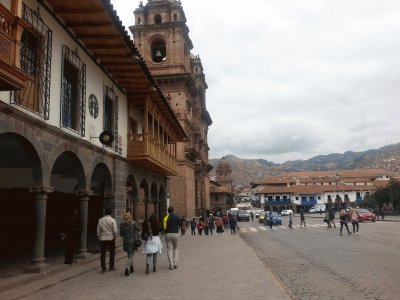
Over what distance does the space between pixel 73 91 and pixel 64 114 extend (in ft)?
3.39

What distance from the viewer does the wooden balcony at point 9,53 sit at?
598 cm

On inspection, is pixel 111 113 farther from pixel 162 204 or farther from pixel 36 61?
pixel 162 204

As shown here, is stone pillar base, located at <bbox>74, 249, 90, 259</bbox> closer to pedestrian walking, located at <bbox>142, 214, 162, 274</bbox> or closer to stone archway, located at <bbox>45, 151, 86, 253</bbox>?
pedestrian walking, located at <bbox>142, 214, 162, 274</bbox>

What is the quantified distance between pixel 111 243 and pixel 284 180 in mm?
89342

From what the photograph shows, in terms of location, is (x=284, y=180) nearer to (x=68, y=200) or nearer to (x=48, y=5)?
(x=68, y=200)

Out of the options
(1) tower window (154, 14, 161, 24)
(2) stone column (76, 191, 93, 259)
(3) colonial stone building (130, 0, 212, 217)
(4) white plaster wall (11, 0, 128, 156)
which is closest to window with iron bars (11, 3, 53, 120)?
(4) white plaster wall (11, 0, 128, 156)

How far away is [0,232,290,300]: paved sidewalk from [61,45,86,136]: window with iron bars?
154 inches

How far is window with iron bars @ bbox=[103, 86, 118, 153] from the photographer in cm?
1431

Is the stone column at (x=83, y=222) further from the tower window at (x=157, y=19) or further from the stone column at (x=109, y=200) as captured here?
the tower window at (x=157, y=19)

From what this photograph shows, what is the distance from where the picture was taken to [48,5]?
9727 millimetres

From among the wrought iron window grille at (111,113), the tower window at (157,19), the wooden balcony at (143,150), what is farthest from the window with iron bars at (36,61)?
the tower window at (157,19)

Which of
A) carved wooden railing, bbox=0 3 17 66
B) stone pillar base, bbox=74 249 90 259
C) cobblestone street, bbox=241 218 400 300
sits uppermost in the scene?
carved wooden railing, bbox=0 3 17 66

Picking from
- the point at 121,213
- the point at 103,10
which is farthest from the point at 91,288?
the point at 121,213

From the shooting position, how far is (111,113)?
1476cm
